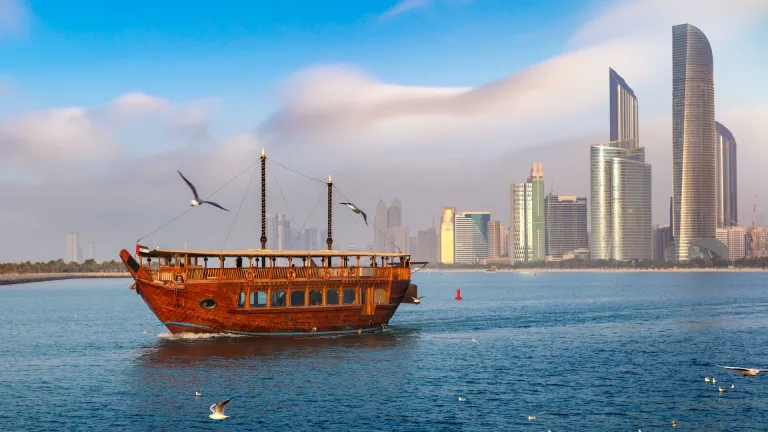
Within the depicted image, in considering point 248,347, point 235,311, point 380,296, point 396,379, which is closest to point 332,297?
point 380,296

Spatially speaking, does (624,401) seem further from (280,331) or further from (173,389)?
(280,331)

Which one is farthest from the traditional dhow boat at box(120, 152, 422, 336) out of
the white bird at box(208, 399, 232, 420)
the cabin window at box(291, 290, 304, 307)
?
the white bird at box(208, 399, 232, 420)

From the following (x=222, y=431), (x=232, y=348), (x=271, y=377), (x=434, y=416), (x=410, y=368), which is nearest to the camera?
(x=222, y=431)

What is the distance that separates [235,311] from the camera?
183ft

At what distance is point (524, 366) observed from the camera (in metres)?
48.6

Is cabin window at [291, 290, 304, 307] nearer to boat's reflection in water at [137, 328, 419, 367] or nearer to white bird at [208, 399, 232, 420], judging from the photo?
boat's reflection in water at [137, 328, 419, 367]

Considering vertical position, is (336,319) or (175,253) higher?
(175,253)

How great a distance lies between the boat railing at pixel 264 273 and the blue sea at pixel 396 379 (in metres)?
4.60

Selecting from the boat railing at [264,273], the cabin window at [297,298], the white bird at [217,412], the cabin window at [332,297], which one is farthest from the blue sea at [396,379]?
the boat railing at [264,273]

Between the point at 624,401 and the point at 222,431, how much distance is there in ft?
61.7

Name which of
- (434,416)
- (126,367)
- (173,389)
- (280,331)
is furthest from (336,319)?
(434,416)

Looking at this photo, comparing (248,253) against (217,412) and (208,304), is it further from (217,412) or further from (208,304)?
(217,412)

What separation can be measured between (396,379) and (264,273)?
659 inches

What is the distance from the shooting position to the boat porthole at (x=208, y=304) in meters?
55.1
